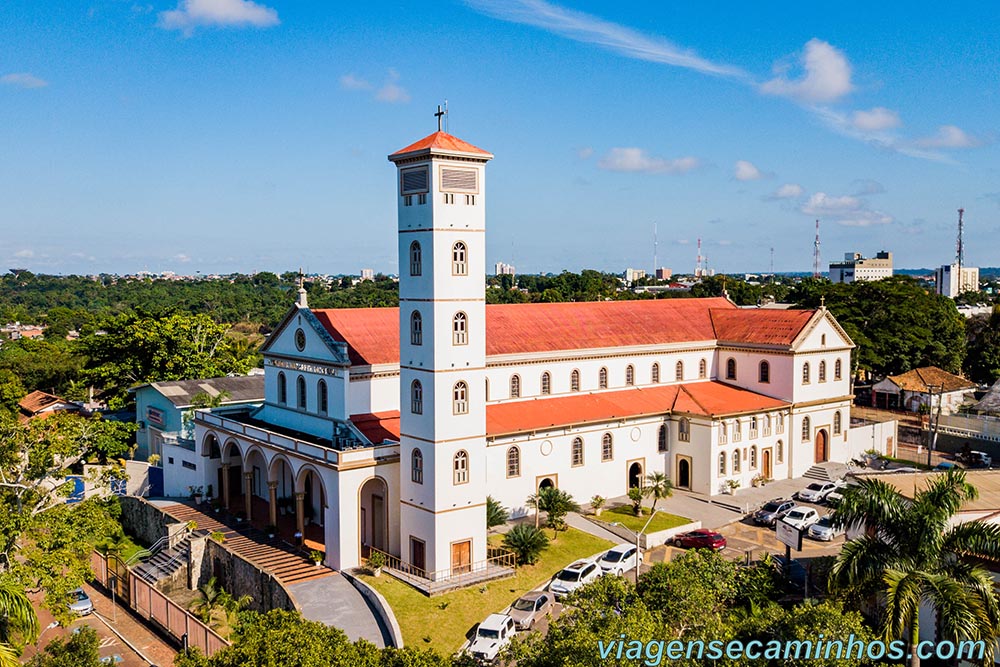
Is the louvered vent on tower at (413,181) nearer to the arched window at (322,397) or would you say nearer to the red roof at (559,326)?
the red roof at (559,326)

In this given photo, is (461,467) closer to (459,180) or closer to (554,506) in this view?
(554,506)

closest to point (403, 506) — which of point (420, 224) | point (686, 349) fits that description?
point (420, 224)

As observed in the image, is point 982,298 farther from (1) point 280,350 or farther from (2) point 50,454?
(2) point 50,454

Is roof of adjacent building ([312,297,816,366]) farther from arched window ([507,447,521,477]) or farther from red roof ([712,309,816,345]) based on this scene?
arched window ([507,447,521,477])

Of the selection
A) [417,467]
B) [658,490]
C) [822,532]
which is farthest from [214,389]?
[822,532]

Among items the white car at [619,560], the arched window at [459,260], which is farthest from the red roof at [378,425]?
the white car at [619,560]

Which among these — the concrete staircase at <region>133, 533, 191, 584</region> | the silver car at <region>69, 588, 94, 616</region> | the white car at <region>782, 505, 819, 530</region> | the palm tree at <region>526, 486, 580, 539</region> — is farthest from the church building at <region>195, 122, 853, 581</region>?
the silver car at <region>69, 588, 94, 616</region>
